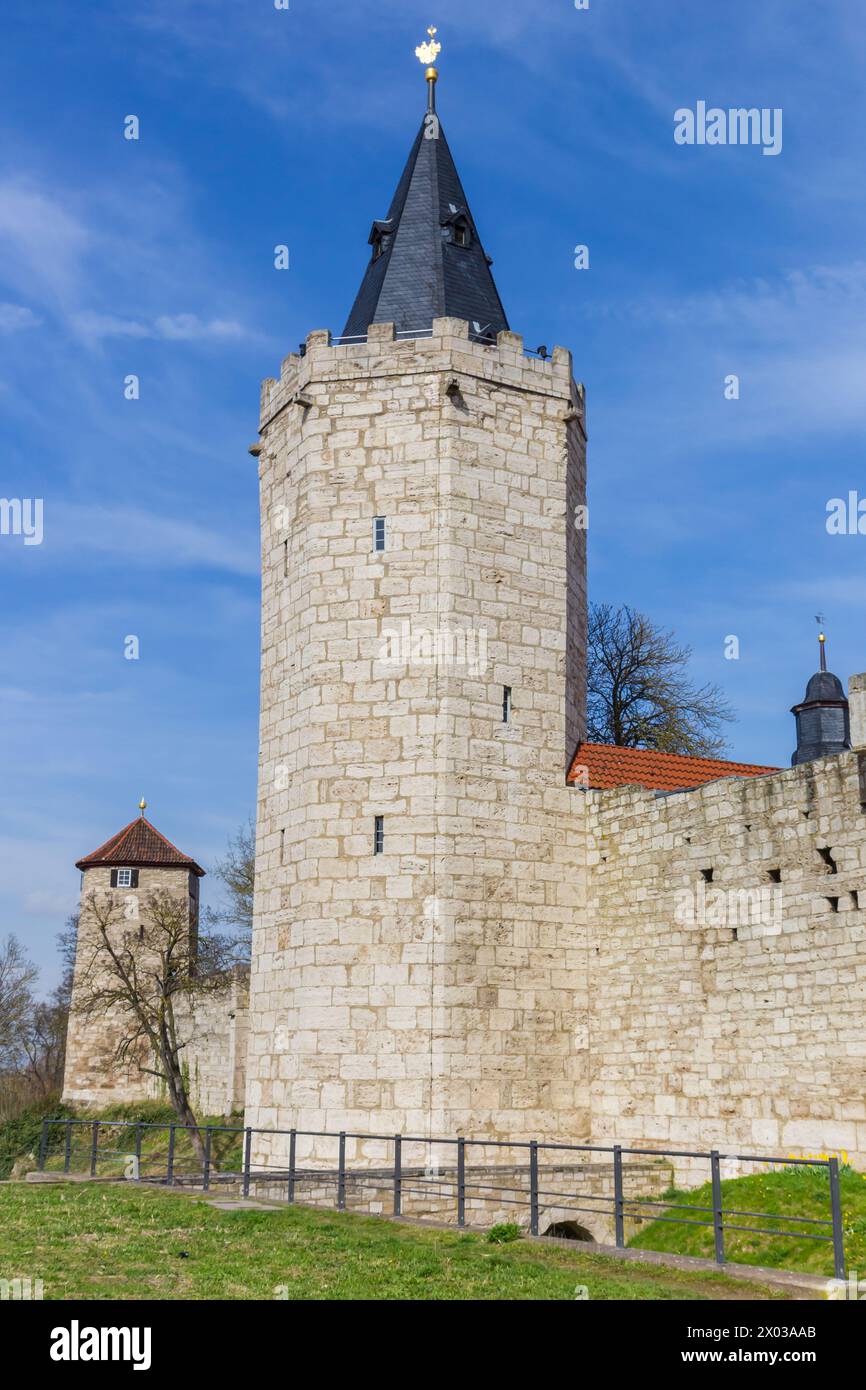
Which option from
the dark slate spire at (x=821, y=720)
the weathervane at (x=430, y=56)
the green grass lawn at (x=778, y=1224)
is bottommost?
the green grass lawn at (x=778, y=1224)

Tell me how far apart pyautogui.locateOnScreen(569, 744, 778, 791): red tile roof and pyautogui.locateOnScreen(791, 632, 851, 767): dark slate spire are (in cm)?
994

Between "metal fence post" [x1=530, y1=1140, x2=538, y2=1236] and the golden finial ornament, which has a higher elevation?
the golden finial ornament

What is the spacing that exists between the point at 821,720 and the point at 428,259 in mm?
14854

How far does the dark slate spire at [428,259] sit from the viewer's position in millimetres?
19000

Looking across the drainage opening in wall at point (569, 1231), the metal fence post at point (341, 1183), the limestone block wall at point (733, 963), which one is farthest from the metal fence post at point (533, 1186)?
the drainage opening in wall at point (569, 1231)

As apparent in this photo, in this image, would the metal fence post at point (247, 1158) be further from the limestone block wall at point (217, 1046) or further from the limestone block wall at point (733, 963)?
the limestone block wall at point (217, 1046)

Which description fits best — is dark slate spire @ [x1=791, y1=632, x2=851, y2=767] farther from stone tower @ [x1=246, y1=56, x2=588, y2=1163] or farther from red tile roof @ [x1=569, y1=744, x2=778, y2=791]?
stone tower @ [x1=246, y1=56, x2=588, y2=1163]

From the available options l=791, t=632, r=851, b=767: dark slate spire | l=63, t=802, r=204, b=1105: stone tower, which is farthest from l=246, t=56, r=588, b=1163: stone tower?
l=63, t=802, r=204, b=1105: stone tower

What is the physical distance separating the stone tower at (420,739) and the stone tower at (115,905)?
21.7 m

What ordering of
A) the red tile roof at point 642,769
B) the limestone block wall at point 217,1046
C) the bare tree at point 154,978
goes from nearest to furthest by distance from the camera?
the red tile roof at point 642,769
the bare tree at point 154,978
the limestone block wall at point 217,1046

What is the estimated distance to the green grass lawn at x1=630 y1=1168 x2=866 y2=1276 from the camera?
11.4 meters

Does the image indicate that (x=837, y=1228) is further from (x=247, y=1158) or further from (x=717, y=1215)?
(x=247, y=1158)

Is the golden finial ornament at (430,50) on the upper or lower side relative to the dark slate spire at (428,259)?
upper

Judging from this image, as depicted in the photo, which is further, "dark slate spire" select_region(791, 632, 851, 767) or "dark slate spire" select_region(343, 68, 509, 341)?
"dark slate spire" select_region(791, 632, 851, 767)
